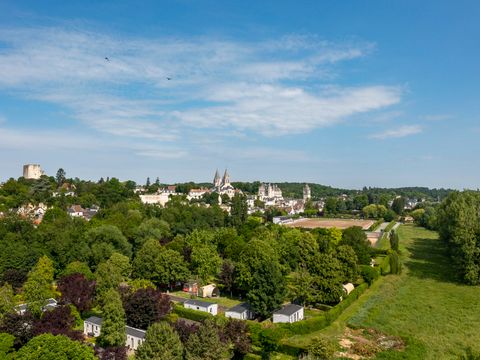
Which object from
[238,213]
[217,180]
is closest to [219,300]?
[238,213]

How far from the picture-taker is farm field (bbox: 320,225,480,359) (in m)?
25.4

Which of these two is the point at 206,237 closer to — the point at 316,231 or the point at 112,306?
the point at 316,231

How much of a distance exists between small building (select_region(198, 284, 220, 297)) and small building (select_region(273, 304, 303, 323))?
1013cm

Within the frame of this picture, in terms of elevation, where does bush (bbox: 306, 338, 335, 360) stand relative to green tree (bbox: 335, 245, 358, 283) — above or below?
below

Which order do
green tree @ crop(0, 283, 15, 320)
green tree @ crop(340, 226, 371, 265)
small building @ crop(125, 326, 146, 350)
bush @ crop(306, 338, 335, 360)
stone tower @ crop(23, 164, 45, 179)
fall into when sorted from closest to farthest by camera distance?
bush @ crop(306, 338, 335, 360) < small building @ crop(125, 326, 146, 350) < green tree @ crop(0, 283, 15, 320) < green tree @ crop(340, 226, 371, 265) < stone tower @ crop(23, 164, 45, 179)

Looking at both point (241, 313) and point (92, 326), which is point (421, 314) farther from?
point (92, 326)

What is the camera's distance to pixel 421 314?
3219 cm

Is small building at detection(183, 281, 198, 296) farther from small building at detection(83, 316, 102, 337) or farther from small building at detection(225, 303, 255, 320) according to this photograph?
small building at detection(83, 316, 102, 337)

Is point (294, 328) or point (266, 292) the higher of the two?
point (266, 292)

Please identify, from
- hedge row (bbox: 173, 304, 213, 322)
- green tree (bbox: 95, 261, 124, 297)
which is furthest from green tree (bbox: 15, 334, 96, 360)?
hedge row (bbox: 173, 304, 213, 322)

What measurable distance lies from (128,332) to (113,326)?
2.18 metres

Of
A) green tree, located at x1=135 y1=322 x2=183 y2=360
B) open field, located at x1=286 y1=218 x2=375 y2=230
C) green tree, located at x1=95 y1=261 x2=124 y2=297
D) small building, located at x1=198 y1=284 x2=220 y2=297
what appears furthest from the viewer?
open field, located at x1=286 y1=218 x2=375 y2=230

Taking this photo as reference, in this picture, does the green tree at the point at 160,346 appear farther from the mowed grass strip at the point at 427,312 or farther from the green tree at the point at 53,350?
the mowed grass strip at the point at 427,312

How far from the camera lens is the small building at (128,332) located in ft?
82.8
